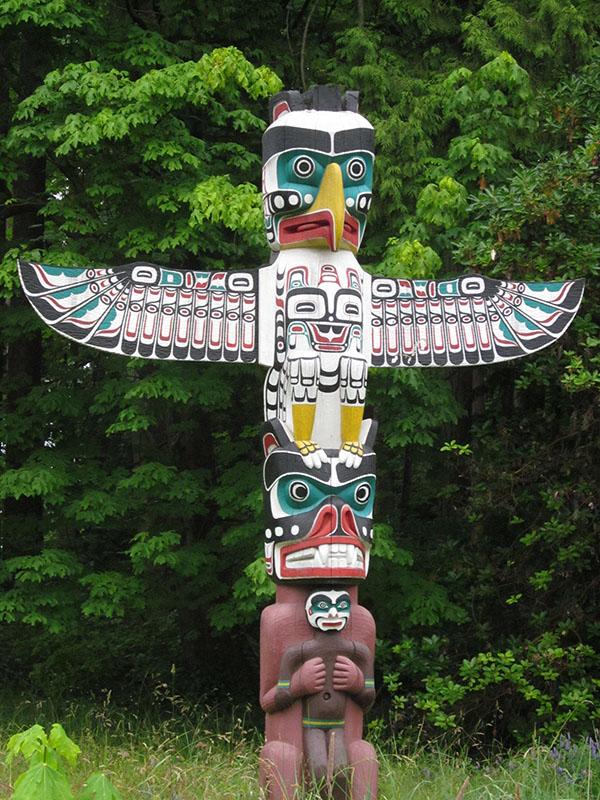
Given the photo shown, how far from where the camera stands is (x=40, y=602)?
32.1 ft

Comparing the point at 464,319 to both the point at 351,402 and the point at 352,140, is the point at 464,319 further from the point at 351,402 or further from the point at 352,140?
the point at 352,140

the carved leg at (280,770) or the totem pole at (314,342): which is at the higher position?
the totem pole at (314,342)

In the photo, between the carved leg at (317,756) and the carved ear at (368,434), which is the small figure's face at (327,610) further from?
the carved ear at (368,434)

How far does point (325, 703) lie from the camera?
6121mm

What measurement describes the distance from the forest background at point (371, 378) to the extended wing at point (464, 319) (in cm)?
82

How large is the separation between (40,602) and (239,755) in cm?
347

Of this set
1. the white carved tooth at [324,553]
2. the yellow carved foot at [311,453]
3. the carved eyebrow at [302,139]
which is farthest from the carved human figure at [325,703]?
the carved eyebrow at [302,139]

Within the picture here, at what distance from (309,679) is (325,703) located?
0.18m

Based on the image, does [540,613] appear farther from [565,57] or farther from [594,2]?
[594,2]

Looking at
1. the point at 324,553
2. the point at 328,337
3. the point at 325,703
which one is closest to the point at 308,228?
the point at 328,337

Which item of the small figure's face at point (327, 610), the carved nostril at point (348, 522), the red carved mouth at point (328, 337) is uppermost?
the red carved mouth at point (328, 337)

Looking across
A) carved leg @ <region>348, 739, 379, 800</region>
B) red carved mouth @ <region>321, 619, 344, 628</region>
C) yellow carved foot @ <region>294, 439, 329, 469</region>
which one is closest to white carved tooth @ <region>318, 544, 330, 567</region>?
red carved mouth @ <region>321, 619, 344, 628</region>

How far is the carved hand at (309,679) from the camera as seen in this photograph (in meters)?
6.07

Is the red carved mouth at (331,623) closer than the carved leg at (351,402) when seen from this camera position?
Yes
